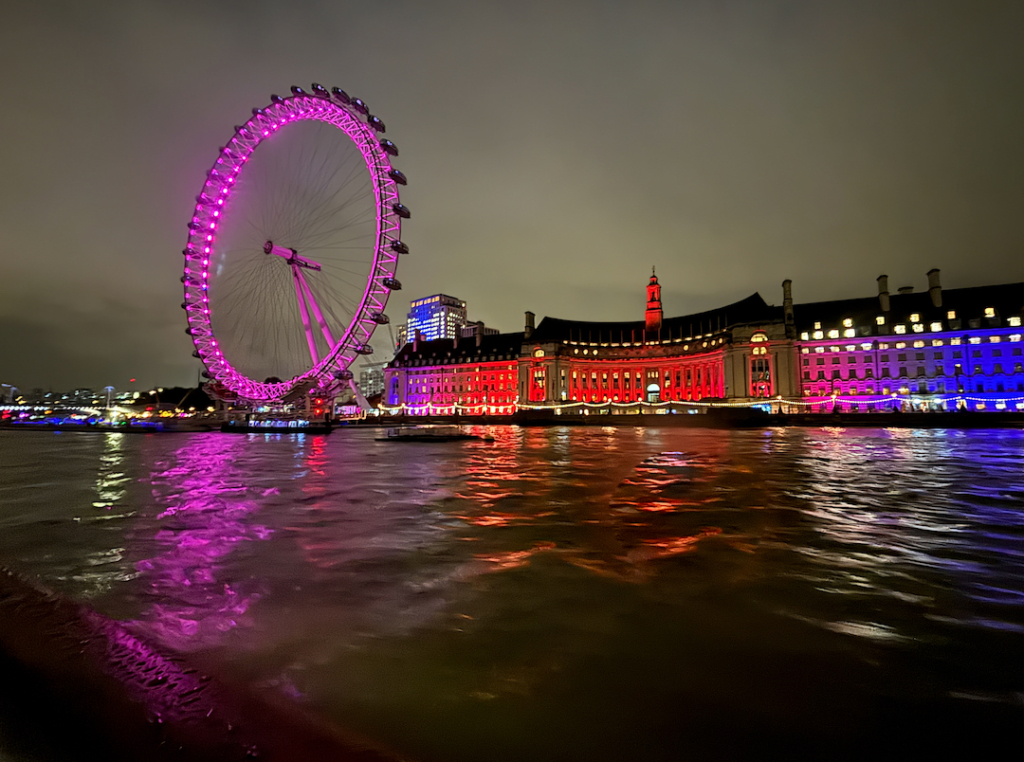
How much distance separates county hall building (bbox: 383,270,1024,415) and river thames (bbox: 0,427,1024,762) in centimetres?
11087

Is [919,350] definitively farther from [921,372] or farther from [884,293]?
[884,293]

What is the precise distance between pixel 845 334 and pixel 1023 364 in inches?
1126

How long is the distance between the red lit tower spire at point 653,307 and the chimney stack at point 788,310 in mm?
36225

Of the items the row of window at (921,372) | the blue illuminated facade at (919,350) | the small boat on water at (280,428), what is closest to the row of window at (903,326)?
the blue illuminated facade at (919,350)

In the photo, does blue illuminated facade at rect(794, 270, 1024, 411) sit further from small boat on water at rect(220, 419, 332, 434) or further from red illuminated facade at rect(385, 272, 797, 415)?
small boat on water at rect(220, 419, 332, 434)

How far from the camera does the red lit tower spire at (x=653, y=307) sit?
150 m

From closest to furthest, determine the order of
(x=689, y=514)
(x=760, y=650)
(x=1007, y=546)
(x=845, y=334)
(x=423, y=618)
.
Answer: (x=760, y=650), (x=423, y=618), (x=1007, y=546), (x=689, y=514), (x=845, y=334)

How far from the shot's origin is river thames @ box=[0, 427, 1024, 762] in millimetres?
3615

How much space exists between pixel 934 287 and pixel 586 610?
135 meters

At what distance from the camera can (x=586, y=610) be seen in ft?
18.7

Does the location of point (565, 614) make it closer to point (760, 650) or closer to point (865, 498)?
point (760, 650)

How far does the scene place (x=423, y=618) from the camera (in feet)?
17.9

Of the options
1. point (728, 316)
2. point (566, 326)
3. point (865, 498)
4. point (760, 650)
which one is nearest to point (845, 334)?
point (728, 316)

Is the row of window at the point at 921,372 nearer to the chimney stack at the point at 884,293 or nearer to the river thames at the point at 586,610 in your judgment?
the chimney stack at the point at 884,293
